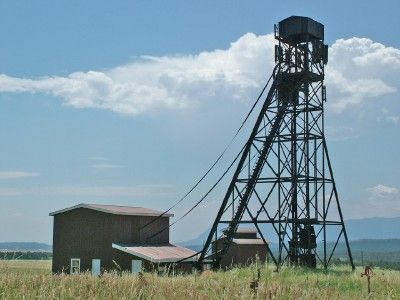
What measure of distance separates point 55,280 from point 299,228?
35.0 metres

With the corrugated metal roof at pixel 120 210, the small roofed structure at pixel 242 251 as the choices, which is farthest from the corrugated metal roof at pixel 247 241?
the corrugated metal roof at pixel 120 210

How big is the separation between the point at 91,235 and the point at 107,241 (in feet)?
5.24

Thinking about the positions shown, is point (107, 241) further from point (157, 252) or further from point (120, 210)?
point (157, 252)

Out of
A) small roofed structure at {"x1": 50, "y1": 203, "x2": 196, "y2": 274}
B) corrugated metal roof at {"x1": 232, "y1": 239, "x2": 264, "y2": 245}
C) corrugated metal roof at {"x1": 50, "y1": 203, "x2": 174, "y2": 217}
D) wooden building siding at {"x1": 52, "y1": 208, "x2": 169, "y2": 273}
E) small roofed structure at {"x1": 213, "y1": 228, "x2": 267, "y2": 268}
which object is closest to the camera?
small roofed structure at {"x1": 50, "y1": 203, "x2": 196, "y2": 274}

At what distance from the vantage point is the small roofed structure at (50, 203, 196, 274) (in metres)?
46.0

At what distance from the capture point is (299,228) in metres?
45.7

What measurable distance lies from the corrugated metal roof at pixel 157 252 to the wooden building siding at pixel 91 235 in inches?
51.4

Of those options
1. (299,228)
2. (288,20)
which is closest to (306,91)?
(288,20)

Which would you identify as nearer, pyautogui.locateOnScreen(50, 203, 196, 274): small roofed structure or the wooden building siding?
pyautogui.locateOnScreen(50, 203, 196, 274): small roofed structure

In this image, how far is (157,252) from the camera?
47.2 m

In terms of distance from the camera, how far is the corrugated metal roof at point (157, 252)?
1762 inches

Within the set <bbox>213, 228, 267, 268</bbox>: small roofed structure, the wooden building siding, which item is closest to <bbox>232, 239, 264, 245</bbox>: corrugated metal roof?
<bbox>213, 228, 267, 268</bbox>: small roofed structure

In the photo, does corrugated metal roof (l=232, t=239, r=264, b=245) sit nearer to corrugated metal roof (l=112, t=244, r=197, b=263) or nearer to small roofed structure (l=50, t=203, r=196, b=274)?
small roofed structure (l=50, t=203, r=196, b=274)

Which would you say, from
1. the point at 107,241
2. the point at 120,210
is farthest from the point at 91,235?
the point at 120,210
